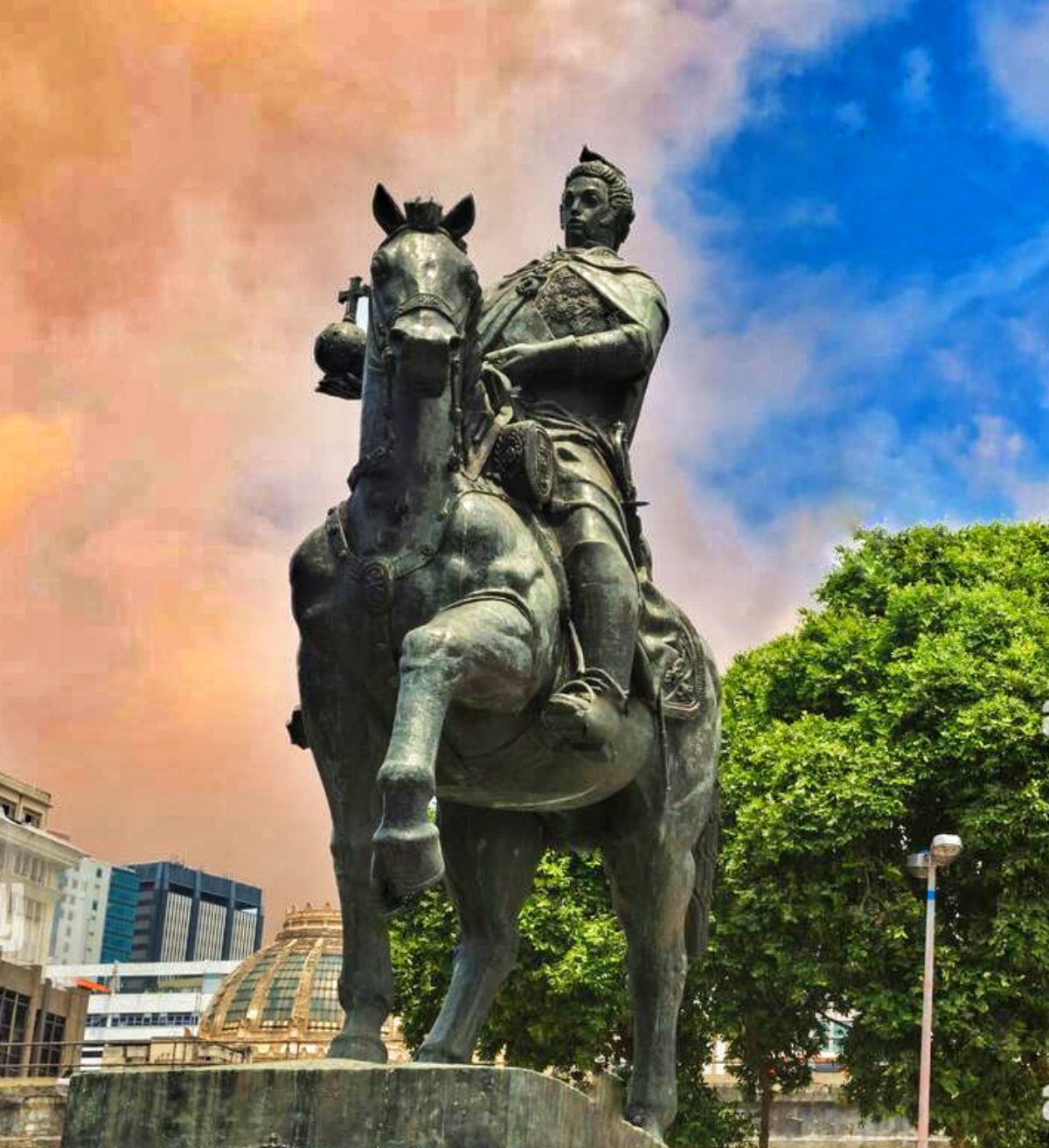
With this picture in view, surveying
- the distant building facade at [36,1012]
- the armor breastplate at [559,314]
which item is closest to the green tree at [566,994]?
the armor breastplate at [559,314]

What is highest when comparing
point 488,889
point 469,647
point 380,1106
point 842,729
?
point 842,729

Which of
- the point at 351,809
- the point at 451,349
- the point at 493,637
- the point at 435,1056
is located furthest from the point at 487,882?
the point at 451,349

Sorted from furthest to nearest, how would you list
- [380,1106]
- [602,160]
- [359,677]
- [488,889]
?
[602,160], [488,889], [359,677], [380,1106]

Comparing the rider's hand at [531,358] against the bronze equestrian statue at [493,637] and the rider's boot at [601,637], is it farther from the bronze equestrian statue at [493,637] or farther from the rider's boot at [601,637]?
the rider's boot at [601,637]

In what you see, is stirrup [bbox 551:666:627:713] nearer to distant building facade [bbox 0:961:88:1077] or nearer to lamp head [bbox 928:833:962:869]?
lamp head [bbox 928:833:962:869]

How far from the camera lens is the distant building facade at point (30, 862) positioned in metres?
95.3

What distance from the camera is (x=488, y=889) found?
937 centimetres

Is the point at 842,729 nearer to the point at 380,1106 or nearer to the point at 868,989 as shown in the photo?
the point at 868,989

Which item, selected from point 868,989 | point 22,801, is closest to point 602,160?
point 868,989

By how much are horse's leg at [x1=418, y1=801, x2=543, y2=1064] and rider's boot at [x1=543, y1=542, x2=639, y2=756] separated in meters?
1.16

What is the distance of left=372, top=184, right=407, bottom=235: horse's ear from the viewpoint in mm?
8375

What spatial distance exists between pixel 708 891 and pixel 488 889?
163cm

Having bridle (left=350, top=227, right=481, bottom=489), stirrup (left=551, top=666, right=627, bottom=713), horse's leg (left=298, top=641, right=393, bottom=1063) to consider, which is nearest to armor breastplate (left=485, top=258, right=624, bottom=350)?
bridle (left=350, top=227, right=481, bottom=489)

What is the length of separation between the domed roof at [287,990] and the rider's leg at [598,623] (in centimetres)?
9121
